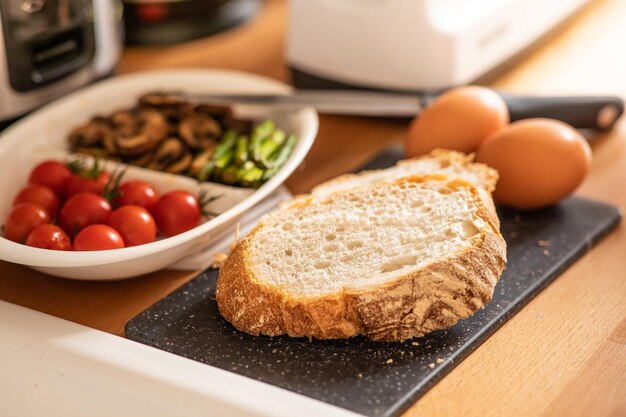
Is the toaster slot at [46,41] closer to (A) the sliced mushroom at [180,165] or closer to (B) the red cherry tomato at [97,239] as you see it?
(A) the sliced mushroom at [180,165]

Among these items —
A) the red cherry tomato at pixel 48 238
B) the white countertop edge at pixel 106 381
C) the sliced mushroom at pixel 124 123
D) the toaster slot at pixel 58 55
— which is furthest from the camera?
the toaster slot at pixel 58 55

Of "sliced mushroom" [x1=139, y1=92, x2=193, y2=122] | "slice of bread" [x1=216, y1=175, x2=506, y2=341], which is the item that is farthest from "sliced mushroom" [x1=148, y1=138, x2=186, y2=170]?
"slice of bread" [x1=216, y1=175, x2=506, y2=341]

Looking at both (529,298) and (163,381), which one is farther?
(529,298)

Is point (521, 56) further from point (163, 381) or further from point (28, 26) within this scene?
point (163, 381)

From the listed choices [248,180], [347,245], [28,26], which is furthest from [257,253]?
[28,26]

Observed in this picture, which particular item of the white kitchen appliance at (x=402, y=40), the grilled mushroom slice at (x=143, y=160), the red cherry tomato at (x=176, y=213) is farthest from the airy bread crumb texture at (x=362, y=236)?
the white kitchen appliance at (x=402, y=40)

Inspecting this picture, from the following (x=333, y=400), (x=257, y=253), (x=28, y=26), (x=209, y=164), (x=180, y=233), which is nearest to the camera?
(x=333, y=400)

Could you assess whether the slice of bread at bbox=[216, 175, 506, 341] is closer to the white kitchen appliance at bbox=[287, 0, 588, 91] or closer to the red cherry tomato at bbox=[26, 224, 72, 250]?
the red cherry tomato at bbox=[26, 224, 72, 250]
